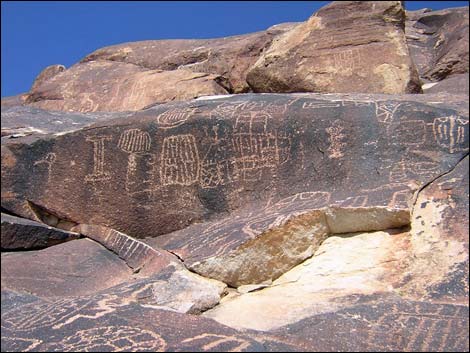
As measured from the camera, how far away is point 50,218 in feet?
18.4

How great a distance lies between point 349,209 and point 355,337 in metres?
1.29

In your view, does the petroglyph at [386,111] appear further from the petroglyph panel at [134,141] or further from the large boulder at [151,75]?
the large boulder at [151,75]

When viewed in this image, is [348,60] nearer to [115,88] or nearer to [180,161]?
[180,161]

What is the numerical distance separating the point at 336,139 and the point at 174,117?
152cm

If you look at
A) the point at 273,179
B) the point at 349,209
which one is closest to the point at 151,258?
the point at 273,179

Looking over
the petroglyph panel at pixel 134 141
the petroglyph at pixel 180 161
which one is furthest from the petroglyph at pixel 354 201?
the petroglyph panel at pixel 134 141

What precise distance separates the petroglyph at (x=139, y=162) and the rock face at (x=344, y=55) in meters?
2.52

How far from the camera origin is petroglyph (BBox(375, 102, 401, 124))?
499 centimetres

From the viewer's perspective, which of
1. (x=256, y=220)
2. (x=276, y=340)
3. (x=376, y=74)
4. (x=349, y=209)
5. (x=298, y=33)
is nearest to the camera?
(x=276, y=340)

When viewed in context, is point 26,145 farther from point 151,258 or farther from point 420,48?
point 420,48

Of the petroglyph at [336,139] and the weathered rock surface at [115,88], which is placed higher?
the weathered rock surface at [115,88]

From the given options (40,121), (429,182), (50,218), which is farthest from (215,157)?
(40,121)

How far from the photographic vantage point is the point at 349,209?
4.28 metres

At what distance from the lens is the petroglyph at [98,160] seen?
5.55m
